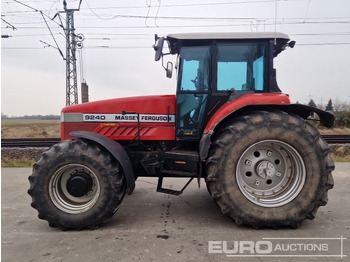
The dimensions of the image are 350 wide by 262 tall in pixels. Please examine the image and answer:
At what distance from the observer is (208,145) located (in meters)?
3.70

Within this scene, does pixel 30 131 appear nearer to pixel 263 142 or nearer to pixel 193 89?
pixel 193 89

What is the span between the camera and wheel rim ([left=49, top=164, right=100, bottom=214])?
381 centimetres

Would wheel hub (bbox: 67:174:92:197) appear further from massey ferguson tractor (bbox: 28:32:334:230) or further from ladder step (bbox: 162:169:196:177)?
ladder step (bbox: 162:169:196:177)

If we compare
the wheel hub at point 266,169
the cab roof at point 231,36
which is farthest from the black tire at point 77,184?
the cab roof at point 231,36

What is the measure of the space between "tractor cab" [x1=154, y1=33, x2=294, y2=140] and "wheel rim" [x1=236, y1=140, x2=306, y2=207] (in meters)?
0.79

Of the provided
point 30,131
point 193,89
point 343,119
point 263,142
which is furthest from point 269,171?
point 30,131

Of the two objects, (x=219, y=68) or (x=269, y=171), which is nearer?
(x=269, y=171)

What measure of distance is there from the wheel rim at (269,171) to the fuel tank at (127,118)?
1.18 meters

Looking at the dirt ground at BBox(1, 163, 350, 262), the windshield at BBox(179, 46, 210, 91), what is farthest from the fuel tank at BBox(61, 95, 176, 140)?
the dirt ground at BBox(1, 163, 350, 262)

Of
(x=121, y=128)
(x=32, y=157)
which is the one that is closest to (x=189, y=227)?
(x=121, y=128)

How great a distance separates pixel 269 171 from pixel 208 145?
0.93 meters

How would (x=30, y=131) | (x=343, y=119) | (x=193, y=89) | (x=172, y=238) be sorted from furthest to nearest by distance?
(x=30, y=131)
(x=343, y=119)
(x=193, y=89)
(x=172, y=238)

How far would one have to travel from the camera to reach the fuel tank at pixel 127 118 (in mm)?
4391

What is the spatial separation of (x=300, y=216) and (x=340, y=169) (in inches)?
177
